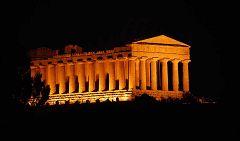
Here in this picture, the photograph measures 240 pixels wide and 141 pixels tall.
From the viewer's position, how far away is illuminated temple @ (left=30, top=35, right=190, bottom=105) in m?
118

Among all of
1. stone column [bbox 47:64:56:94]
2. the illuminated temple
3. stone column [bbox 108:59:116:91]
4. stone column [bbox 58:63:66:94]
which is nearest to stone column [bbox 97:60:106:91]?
the illuminated temple

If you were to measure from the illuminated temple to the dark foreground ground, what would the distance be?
27851 millimetres

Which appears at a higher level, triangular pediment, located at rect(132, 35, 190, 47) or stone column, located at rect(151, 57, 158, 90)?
triangular pediment, located at rect(132, 35, 190, 47)

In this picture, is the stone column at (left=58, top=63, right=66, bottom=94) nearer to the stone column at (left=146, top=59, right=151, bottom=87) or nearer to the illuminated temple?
the illuminated temple

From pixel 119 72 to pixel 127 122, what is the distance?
3910 cm

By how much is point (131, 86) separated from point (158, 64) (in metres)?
10.8

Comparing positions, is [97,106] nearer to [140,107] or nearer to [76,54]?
[140,107]

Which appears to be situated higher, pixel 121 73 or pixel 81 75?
pixel 121 73

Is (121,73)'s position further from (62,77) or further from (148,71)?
(62,77)

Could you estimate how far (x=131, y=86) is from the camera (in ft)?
384

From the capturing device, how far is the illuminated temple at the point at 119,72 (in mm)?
118000

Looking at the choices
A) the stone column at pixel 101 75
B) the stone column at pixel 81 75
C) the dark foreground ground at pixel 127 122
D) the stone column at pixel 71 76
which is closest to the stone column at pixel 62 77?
the stone column at pixel 71 76

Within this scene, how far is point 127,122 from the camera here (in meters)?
80.4

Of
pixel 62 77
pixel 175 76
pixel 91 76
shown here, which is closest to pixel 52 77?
pixel 62 77
